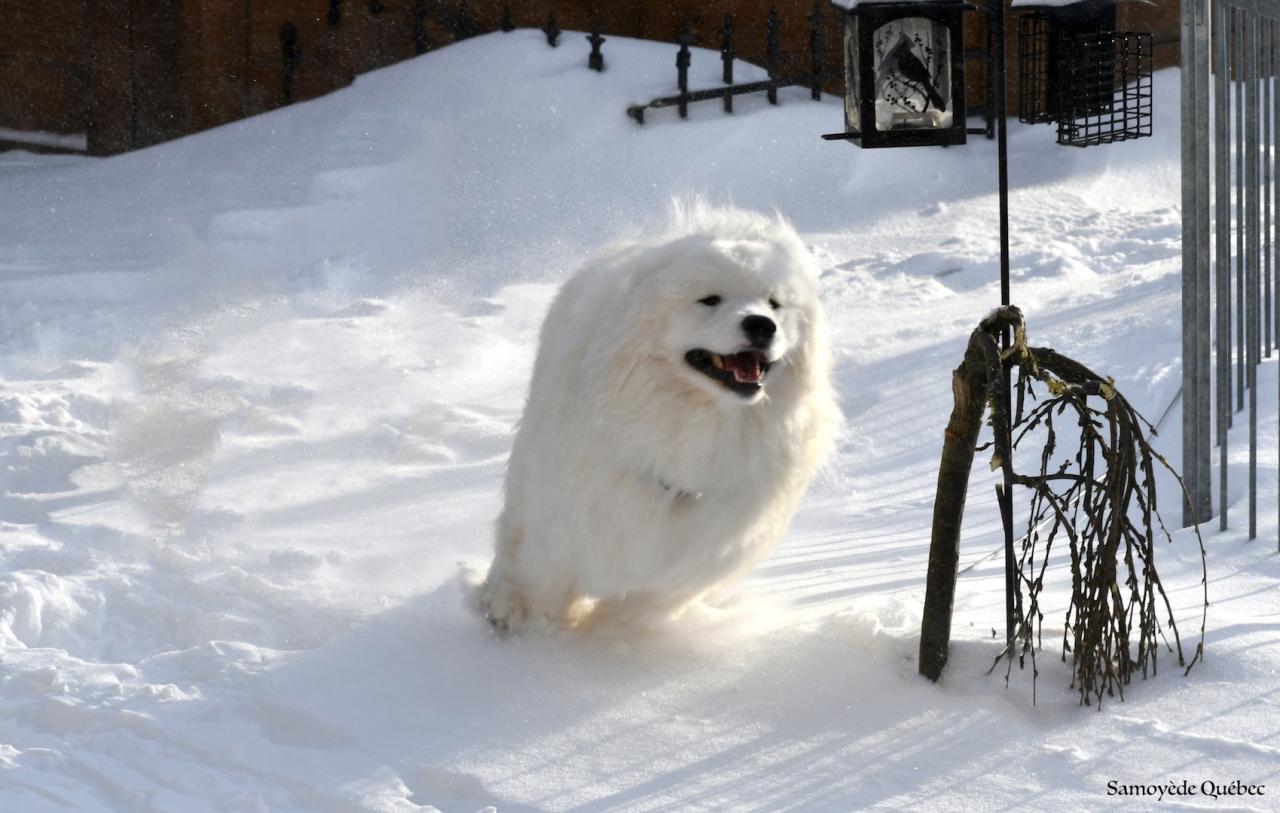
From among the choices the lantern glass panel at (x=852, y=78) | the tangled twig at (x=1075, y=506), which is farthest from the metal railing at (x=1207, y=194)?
the lantern glass panel at (x=852, y=78)

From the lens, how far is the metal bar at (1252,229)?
4.45 metres

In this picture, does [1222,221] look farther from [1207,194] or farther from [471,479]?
[471,479]

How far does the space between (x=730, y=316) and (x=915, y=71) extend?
780 mm

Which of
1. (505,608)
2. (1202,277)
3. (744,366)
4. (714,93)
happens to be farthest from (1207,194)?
(714,93)

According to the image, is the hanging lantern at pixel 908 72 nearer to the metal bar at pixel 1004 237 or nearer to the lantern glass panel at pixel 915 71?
the lantern glass panel at pixel 915 71

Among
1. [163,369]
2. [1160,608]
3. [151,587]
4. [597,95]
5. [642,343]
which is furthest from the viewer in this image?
[597,95]

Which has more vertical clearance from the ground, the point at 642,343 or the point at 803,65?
the point at 803,65

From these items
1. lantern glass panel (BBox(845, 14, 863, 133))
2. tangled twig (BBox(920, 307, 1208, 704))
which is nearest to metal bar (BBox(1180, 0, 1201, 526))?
tangled twig (BBox(920, 307, 1208, 704))

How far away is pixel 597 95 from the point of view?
12352 millimetres

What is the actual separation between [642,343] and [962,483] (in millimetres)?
877

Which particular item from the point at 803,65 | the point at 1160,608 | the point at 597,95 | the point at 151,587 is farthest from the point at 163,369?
the point at 803,65

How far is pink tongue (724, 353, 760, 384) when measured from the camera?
3.46 meters

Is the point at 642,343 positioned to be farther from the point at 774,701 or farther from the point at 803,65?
the point at 803,65

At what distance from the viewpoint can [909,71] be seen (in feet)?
11.5
